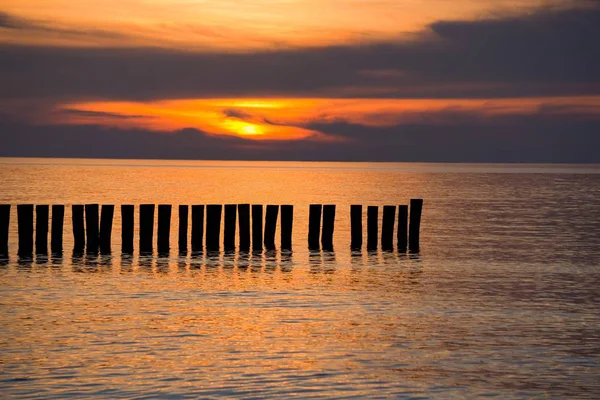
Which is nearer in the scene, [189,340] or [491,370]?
[491,370]

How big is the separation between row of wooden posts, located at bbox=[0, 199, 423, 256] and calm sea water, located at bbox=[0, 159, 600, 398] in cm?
72

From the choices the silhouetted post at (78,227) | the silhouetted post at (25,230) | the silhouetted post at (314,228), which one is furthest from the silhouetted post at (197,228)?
the silhouetted post at (25,230)

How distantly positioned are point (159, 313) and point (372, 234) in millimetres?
14141

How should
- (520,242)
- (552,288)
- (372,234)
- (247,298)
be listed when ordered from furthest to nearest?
(520,242) → (372,234) → (552,288) → (247,298)

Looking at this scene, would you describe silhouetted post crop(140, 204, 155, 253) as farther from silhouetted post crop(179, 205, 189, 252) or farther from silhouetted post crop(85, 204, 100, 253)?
silhouetted post crop(85, 204, 100, 253)

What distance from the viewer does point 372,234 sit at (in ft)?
105

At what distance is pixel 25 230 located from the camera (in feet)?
94.6

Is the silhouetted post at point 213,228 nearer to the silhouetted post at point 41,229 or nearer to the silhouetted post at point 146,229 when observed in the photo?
the silhouetted post at point 146,229

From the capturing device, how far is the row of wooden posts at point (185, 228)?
28875 mm

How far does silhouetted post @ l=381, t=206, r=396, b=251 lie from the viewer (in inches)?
1256

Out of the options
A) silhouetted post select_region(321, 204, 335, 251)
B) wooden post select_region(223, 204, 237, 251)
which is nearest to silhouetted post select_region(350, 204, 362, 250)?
silhouetted post select_region(321, 204, 335, 251)

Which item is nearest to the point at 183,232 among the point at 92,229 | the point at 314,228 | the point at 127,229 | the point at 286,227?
the point at 127,229

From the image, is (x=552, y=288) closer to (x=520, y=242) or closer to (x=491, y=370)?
(x=491, y=370)

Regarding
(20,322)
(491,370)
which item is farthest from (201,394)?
(20,322)
